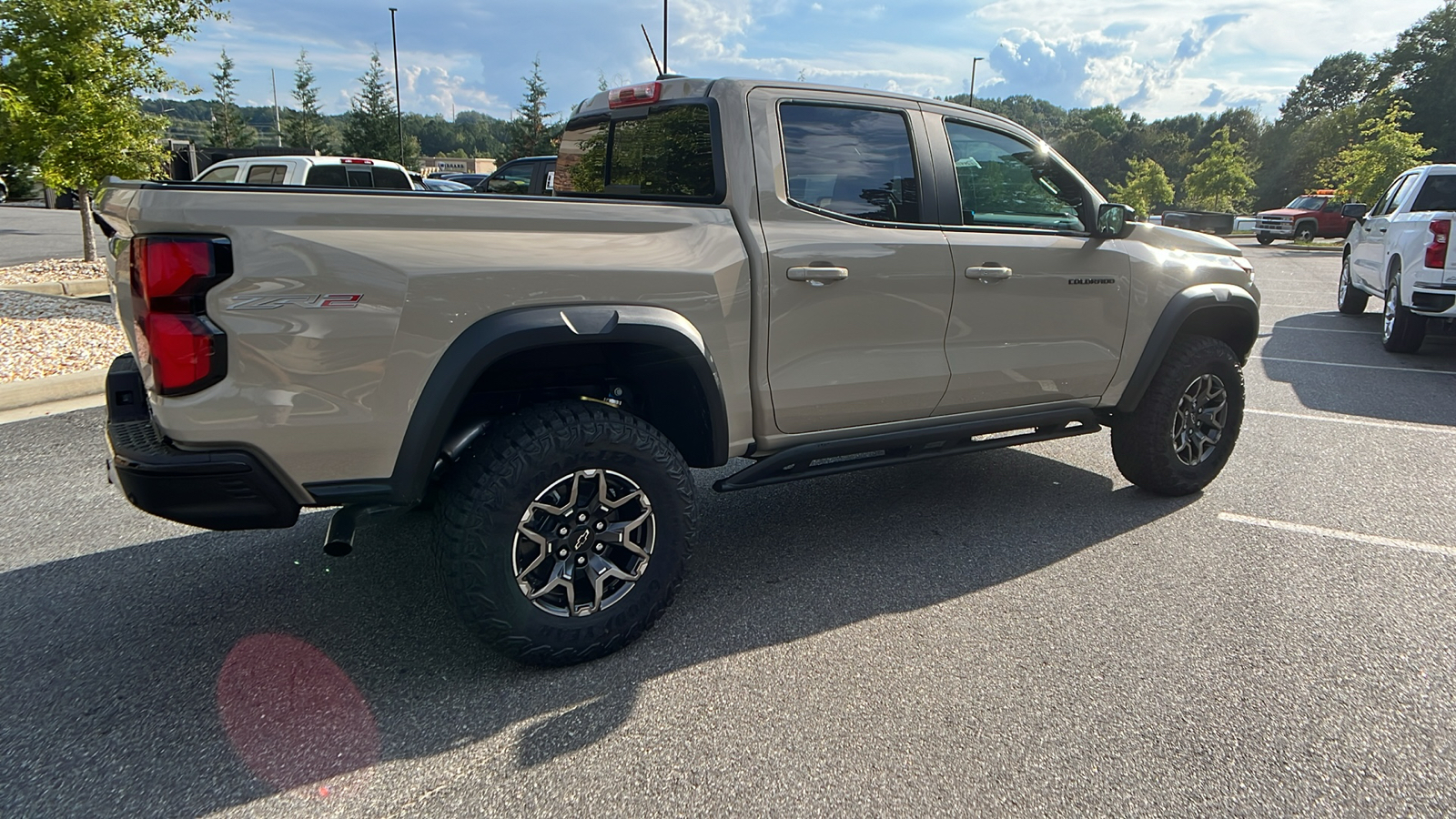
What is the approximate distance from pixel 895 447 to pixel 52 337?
7.29m

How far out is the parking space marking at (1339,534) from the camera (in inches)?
159

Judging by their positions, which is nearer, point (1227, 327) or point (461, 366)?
point (461, 366)

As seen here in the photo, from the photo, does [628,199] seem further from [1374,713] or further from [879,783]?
[1374,713]

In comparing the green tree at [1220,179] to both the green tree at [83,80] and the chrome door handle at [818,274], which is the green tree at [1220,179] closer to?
the green tree at [83,80]

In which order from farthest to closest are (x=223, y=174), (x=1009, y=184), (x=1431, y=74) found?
(x=1431, y=74) → (x=223, y=174) → (x=1009, y=184)

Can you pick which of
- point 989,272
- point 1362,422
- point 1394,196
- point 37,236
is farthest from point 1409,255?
point 37,236

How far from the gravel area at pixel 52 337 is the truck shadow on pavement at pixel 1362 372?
944 cm

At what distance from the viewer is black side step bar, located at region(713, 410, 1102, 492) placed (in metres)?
3.32

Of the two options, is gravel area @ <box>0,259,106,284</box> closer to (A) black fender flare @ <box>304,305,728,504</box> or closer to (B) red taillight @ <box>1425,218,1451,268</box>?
(A) black fender flare @ <box>304,305,728,504</box>

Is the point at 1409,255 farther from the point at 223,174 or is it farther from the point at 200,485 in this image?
the point at 223,174

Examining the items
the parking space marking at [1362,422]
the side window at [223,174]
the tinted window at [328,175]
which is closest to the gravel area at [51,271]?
the side window at [223,174]

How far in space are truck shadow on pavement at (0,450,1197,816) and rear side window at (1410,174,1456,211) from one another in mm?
7897

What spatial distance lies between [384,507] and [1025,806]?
202 centimetres

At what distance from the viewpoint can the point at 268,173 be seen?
452 inches
